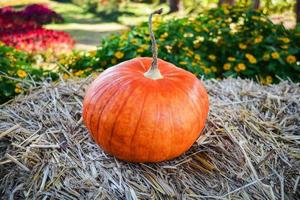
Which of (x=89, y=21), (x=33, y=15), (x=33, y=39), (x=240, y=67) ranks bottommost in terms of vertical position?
(x=89, y=21)

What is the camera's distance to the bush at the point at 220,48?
12.1ft

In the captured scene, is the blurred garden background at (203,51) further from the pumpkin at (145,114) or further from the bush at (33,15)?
the bush at (33,15)

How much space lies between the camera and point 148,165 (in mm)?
1987

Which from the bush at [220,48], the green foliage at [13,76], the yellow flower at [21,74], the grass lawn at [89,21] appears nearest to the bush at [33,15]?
the grass lawn at [89,21]

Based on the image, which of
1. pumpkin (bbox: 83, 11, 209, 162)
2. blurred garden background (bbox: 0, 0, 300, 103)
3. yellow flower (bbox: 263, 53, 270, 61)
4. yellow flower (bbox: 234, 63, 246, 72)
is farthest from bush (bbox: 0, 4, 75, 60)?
pumpkin (bbox: 83, 11, 209, 162)

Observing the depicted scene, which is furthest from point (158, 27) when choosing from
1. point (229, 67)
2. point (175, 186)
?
point (175, 186)

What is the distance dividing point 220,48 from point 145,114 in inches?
99.0

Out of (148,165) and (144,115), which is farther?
(148,165)

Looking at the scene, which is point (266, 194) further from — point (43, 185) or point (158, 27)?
point (158, 27)

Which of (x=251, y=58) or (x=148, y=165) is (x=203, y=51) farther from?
(x=148, y=165)

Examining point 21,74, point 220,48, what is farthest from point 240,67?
point 21,74

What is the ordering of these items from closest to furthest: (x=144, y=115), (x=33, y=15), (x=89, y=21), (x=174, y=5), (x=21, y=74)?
(x=144, y=115)
(x=21, y=74)
(x=33, y=15)
(x=89, y=21)
(x=174, y=5)

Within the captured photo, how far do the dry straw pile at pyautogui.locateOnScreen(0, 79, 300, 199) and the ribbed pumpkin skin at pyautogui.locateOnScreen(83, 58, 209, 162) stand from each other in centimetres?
12

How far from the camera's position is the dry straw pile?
71.9 inches
